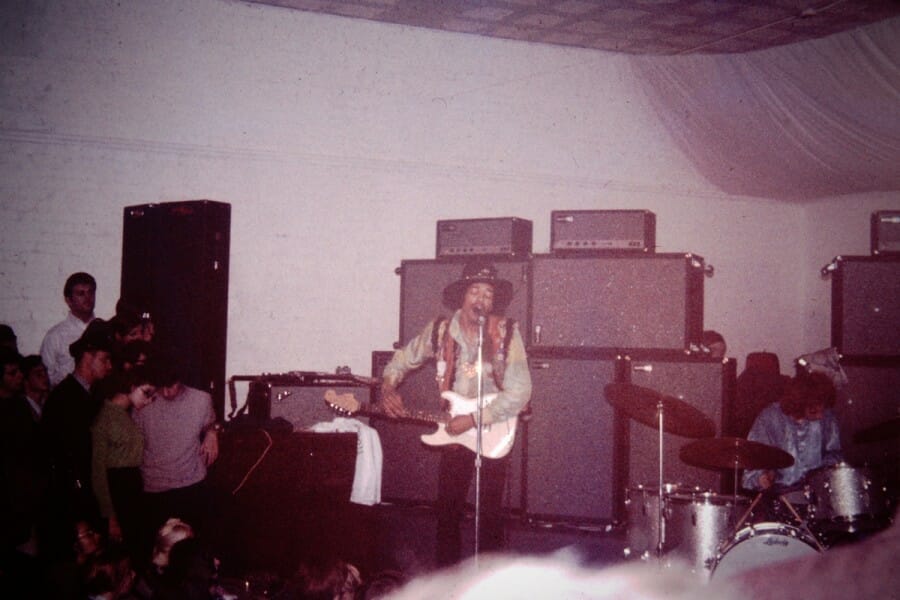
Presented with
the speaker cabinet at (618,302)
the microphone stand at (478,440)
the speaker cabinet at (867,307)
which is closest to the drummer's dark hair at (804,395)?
the speaker cabinet at (867,307)

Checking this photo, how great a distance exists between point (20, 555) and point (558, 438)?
3.26 meters

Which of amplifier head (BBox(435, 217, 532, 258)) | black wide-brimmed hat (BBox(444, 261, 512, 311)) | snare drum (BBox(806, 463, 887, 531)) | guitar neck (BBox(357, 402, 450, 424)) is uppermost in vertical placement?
amplifier head (BBox(435, 217, 532, 258))

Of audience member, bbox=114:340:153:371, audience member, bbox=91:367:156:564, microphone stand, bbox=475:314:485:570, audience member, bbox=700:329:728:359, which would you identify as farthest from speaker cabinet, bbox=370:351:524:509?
audience member, bbox=700:329:728:359

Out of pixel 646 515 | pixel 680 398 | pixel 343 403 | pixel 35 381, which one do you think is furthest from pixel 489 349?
pixel 35 381

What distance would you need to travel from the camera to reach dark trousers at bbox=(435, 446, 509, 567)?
468 centimetres

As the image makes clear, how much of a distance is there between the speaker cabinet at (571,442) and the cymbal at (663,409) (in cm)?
66

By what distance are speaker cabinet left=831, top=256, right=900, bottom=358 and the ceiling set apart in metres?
2.13

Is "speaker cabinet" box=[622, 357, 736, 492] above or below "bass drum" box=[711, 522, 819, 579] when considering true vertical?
above

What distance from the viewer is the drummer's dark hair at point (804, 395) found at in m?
5.29

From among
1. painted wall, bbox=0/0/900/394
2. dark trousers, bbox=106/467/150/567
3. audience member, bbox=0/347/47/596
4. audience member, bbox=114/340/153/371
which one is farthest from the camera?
painted wall, bbox=0/0/900/394

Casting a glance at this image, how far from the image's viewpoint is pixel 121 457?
170 inches

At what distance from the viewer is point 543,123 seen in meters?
7.89

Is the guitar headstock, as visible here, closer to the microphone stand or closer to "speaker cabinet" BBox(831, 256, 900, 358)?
the microphone stand

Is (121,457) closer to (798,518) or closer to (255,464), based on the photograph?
(255,464)
